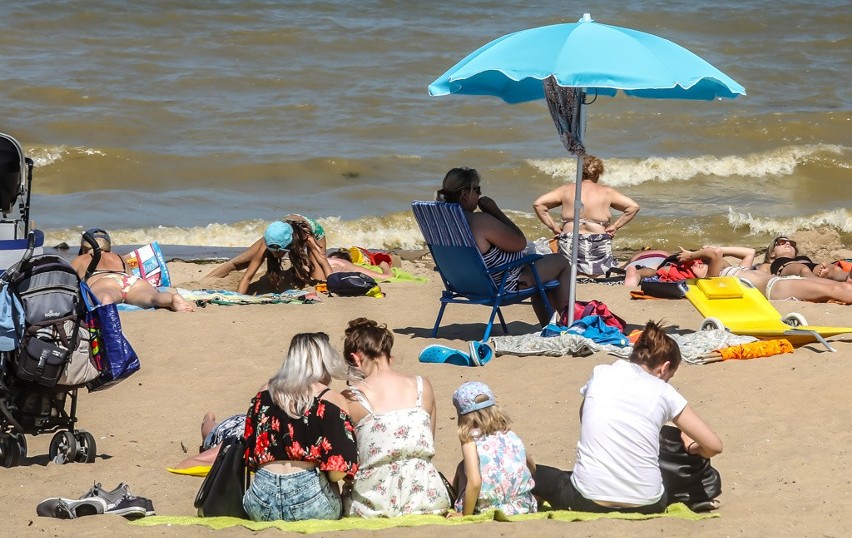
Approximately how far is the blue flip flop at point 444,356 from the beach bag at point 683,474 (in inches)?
101

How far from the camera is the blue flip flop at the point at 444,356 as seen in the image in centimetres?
711

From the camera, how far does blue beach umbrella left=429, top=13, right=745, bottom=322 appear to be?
6508mm

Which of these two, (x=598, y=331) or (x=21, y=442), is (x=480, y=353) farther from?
(x=21, y=442)

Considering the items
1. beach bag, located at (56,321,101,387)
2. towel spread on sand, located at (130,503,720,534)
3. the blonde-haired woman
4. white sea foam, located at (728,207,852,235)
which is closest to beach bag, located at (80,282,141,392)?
beach bag, located at (56,321,101,387)

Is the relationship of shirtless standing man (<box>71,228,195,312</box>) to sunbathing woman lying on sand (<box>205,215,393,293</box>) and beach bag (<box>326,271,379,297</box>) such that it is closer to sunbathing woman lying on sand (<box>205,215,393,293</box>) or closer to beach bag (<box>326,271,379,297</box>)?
sunbathing woman lying on sand (<box>205,215,393,293</box>)

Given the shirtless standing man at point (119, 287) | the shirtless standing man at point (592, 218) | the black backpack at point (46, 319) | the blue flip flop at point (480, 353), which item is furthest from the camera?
the shirtless standing man at point (592, 218)

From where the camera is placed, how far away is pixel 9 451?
5387 millimetres

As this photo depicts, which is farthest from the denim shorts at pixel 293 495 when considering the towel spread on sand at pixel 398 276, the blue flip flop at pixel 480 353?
the towel spread on sand at pixel 398 276

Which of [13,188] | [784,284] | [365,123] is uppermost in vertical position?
[365,123]

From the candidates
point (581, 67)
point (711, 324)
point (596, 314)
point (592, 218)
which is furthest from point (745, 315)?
point (592, 218)

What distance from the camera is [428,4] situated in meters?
25.9

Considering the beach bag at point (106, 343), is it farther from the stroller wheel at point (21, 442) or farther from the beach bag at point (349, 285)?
the beach bag at point (349, 285)

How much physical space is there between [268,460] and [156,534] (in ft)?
1.58

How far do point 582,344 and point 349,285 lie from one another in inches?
105
